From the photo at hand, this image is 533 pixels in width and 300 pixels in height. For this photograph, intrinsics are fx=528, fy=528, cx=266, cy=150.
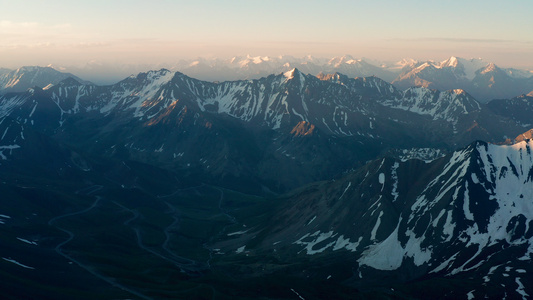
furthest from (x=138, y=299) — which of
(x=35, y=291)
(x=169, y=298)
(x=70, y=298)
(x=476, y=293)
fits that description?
(x=476, y=293)

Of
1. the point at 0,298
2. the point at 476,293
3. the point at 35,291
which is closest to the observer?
the point at 0,298

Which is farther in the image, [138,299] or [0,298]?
[138,299]

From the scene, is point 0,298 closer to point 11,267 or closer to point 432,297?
point 11,267

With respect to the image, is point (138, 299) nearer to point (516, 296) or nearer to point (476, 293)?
point (476, 293)

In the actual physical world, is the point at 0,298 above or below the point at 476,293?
above

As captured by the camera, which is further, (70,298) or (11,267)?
(11,267)

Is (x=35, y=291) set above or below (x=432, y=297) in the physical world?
above

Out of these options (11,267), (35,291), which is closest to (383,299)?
(35,291)

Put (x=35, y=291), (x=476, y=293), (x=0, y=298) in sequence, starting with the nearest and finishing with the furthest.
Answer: (x=0, y=298), (x=35, y=291), (x=476, y=293)
